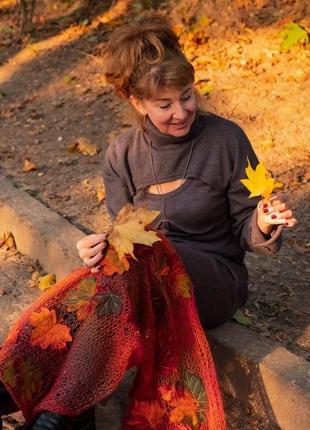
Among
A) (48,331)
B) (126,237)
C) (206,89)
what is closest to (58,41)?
(206,89)

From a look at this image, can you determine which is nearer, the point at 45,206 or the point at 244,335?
the point at 244,335

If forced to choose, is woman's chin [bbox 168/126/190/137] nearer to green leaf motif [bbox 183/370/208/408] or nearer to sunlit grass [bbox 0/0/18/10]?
green leaf motif [bbox 183/370/208/408]

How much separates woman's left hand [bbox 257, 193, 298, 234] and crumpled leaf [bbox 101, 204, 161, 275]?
1.17 ft

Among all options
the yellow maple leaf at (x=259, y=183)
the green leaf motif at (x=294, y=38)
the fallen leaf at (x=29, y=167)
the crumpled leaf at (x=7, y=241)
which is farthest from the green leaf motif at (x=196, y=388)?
the green leaf motif at (x=294, y=38)

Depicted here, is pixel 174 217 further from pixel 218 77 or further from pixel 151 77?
pixel 218 77

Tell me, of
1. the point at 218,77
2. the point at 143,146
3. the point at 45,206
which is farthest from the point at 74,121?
the point at 143,146

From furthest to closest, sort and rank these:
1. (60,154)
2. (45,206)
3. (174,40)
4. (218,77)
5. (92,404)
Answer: (218,77)
(60,154)
(45,206)
(174,40)
(92,404)

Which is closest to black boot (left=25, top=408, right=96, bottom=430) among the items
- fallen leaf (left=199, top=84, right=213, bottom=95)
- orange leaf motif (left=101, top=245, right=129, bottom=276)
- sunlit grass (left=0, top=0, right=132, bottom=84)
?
orange leaf motif (left=101, top=245, right=129, bottom=276)

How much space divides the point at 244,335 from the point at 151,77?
1037 millimetres

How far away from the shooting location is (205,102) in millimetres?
5359

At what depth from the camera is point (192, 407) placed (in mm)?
2869

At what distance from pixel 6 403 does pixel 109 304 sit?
2.04 feet

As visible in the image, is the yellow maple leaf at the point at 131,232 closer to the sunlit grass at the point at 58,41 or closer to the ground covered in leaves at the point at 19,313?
the ground covered in leaves at the point at 19,313

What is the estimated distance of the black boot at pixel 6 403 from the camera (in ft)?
9.77
